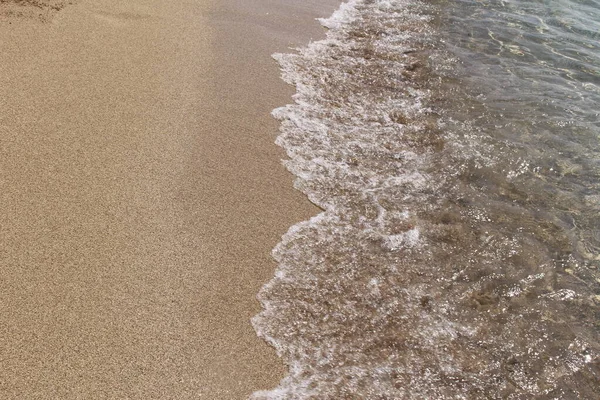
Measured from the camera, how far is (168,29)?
563cm

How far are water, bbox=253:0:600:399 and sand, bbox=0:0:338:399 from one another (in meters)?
0.26

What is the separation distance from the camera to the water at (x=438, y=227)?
9.27 ft

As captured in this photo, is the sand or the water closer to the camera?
the sand

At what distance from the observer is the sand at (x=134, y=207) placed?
2.54m

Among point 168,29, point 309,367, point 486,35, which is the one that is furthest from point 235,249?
point 486,35

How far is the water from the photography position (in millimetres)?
2824

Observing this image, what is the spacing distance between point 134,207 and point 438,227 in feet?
6.84

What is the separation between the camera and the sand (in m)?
2.54

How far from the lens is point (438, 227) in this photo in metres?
3.80

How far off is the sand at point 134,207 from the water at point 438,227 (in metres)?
0.26

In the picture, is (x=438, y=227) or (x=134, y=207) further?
(x=438, y=227)

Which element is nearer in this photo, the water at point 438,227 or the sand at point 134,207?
the sand at point 134,207

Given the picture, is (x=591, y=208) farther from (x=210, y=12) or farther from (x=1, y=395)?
(x=210, y=12)

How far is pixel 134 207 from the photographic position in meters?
3.37
